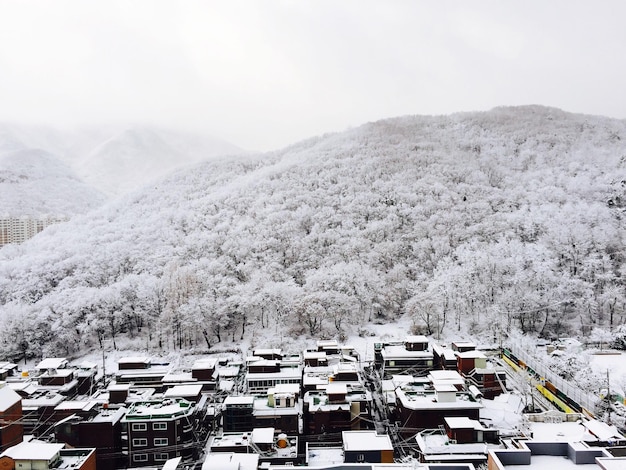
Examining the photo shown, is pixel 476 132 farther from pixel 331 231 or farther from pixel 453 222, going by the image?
pixel 331 231

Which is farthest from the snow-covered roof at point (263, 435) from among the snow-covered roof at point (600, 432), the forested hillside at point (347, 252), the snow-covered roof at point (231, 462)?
the forested hillside at point (347, 252)

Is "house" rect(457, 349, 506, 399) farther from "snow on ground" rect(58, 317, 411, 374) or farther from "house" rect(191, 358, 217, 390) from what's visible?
"house" rect(191, 358, 217, 390)

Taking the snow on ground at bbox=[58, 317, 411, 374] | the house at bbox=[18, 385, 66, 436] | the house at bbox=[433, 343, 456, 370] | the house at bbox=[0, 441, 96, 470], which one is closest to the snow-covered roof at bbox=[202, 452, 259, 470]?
the house at bbox=[0, 441, 96, 470]

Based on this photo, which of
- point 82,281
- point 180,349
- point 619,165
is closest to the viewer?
point 180,349

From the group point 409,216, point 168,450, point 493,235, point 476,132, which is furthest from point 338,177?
point 168,450

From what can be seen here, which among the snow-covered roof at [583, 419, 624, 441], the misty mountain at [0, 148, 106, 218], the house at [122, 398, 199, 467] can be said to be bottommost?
the house at [122, 398, 199, 467]

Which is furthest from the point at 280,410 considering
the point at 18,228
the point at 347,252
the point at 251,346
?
the point at 18,228

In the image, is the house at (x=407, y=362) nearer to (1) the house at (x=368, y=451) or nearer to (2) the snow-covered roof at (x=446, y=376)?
(2) the snow-covered roof at (x=446, y=376)
